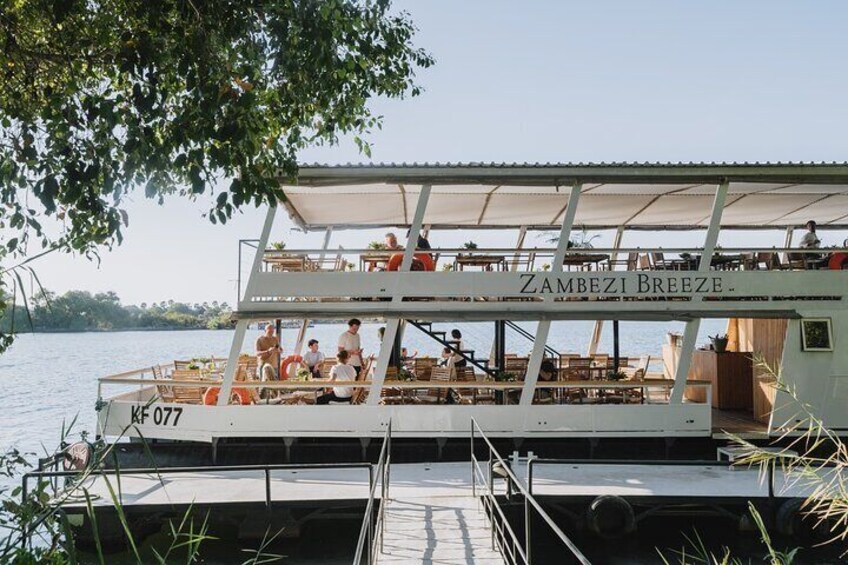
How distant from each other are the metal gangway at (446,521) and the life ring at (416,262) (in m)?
3.64

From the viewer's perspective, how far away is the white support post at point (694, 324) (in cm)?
1280

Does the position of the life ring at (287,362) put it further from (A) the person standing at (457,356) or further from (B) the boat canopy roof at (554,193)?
(A) the person standing at (457,356)

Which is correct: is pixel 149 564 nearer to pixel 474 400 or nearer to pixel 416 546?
pixel 416 546

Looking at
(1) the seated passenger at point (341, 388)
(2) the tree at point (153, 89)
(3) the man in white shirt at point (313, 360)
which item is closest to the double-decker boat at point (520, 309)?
(1) the seated passenger at point (341, 388)

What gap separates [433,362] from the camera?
1439 cm

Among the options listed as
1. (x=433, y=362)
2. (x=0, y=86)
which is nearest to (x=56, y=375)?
(x=433, y=362)

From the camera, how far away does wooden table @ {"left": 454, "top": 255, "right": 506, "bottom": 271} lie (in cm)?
1385

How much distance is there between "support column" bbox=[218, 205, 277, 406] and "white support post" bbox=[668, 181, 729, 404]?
721 centimetres

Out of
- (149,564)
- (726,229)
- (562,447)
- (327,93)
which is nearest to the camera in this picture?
(327,93)

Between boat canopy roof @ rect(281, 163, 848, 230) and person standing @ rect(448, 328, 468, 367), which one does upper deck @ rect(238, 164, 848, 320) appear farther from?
person standing @ rect(448, 328, 468, 367)

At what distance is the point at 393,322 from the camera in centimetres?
1275

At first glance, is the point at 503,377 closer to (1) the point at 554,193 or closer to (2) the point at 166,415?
(1) the point at 554,193

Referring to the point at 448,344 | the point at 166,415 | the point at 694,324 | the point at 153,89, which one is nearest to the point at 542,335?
the point at 448,344

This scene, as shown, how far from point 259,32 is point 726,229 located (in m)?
15.6
